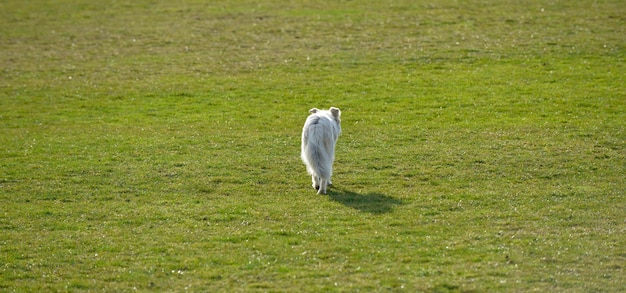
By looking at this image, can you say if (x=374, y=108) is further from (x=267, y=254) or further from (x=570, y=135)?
(x=267, y=254)

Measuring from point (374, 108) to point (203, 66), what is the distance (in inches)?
473

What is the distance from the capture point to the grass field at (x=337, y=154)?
1642cm

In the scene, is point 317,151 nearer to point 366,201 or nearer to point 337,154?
point 366,201

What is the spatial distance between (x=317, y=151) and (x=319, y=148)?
0.10 meters

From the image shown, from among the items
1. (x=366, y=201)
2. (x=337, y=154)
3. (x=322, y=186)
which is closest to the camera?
(x=366, y=201)

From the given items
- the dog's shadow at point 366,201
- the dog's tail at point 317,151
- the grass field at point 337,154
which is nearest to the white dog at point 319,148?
the dog's tail at point 317,151

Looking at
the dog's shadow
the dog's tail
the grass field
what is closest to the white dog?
the dog's tail

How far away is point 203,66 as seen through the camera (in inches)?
1581

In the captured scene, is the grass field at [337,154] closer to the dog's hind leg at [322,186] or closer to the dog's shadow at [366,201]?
the dog's shadow at [366,201]

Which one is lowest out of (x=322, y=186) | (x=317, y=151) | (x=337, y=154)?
(x=337, y=154)

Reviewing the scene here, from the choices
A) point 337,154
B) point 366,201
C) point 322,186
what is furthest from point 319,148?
point 337,154

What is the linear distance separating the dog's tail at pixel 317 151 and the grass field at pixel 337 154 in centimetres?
82

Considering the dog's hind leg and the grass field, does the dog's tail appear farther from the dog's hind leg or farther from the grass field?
the grass field

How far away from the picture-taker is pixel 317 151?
67.4 ft
